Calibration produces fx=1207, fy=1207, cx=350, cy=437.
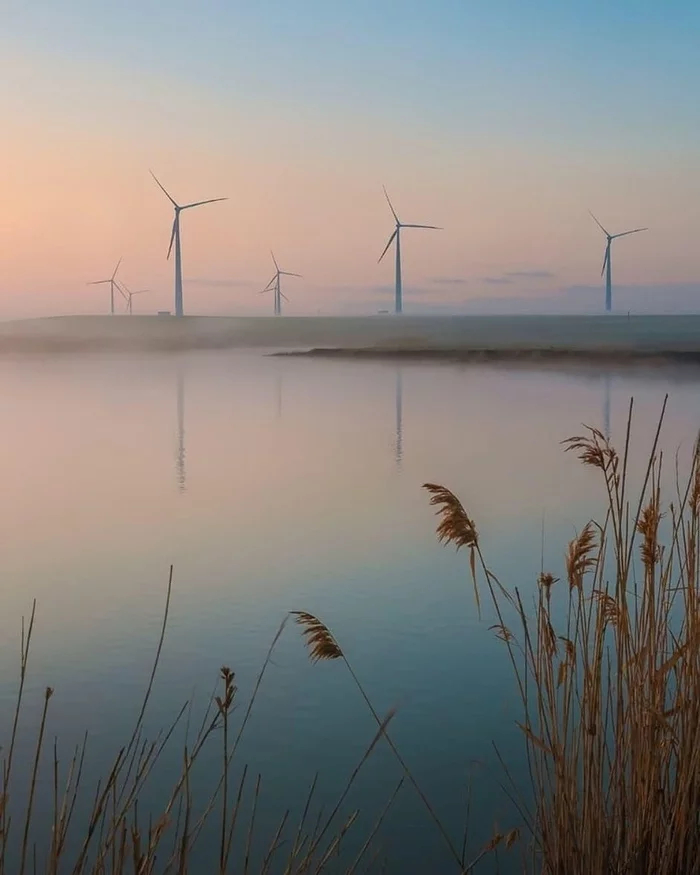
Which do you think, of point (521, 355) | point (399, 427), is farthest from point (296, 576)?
point (521, 355)

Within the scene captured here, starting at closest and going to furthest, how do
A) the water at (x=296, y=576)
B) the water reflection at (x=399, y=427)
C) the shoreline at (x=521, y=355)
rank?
the water at (x=296, y=576) → the water reflection at (x=399, y=427) → the shoreline at (x=521, y=355)

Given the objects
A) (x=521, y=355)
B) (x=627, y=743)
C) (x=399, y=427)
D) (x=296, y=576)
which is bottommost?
(x=296, y=576)

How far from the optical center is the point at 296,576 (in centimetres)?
841

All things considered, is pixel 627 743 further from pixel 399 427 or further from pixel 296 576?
pixel 399 427

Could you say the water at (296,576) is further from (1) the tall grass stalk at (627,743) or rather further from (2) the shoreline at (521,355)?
(2) the shoreline at (521,355)

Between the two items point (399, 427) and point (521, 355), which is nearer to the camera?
point (399, 427)

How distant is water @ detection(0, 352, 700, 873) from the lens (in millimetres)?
4977

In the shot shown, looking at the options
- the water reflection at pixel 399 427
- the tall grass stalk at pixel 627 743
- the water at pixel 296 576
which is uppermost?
the tall grass stalk at pixel 627 743

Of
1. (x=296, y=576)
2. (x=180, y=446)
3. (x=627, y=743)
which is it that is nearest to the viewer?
Answer: (x=627, y=743)

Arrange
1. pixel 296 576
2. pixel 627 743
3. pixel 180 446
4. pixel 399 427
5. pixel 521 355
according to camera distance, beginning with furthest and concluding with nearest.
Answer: pixel 521 355, pixel 399 427, pixel 180 446, pixel 296 576, pixel 627 743

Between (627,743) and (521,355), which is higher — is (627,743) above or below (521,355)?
below

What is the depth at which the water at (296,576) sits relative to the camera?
16.3 feet

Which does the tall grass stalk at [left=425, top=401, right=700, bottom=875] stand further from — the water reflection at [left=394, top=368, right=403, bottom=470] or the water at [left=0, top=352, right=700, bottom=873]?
the water reflection at [left=394, top=368, right=403, bottom=470]

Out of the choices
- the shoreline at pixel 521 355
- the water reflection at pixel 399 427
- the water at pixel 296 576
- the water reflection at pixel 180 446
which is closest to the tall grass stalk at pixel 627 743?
the water at pixel 296 576
